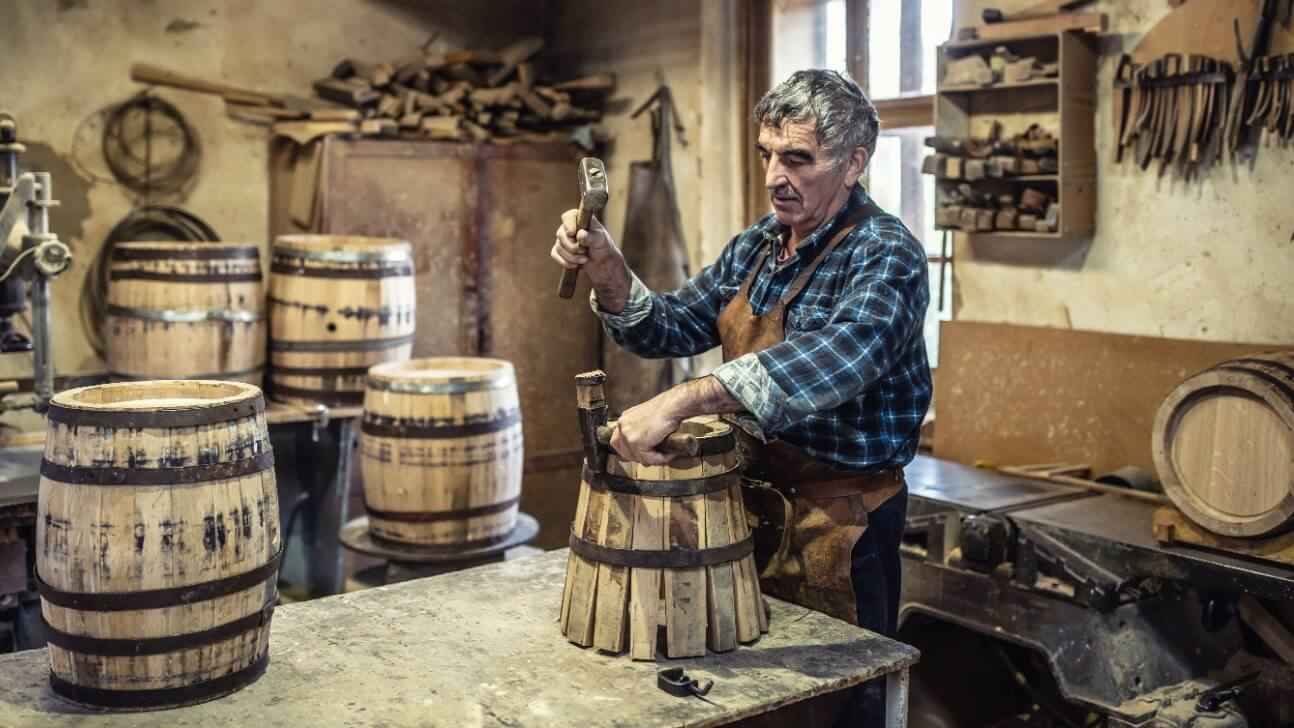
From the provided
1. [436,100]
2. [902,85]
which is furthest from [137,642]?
[436,100]

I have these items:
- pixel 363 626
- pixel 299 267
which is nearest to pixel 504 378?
→ pixel 299 267

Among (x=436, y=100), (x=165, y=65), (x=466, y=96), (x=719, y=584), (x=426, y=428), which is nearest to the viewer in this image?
(x=719, y=584)

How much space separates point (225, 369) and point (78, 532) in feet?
8.98

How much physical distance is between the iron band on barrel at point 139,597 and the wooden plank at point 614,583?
0.68m

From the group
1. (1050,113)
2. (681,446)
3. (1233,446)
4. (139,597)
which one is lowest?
(139,597)

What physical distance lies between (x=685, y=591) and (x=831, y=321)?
0.59m

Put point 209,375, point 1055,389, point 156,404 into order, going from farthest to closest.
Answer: point 209,375 → point 1055,389 → point 156,404

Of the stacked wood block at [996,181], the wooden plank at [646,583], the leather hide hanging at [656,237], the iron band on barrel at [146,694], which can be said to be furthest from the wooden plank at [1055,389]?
the iron band on barrel at [146,694]

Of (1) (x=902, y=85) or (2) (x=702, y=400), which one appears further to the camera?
(1) (x=902, y=85)

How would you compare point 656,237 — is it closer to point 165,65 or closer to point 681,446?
point 165,65

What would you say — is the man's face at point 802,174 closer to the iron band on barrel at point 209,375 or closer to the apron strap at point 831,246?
the apron strap at point 831,246

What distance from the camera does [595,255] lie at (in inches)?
114

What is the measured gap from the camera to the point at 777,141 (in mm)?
2756

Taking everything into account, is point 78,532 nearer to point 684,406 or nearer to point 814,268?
point 684,406
